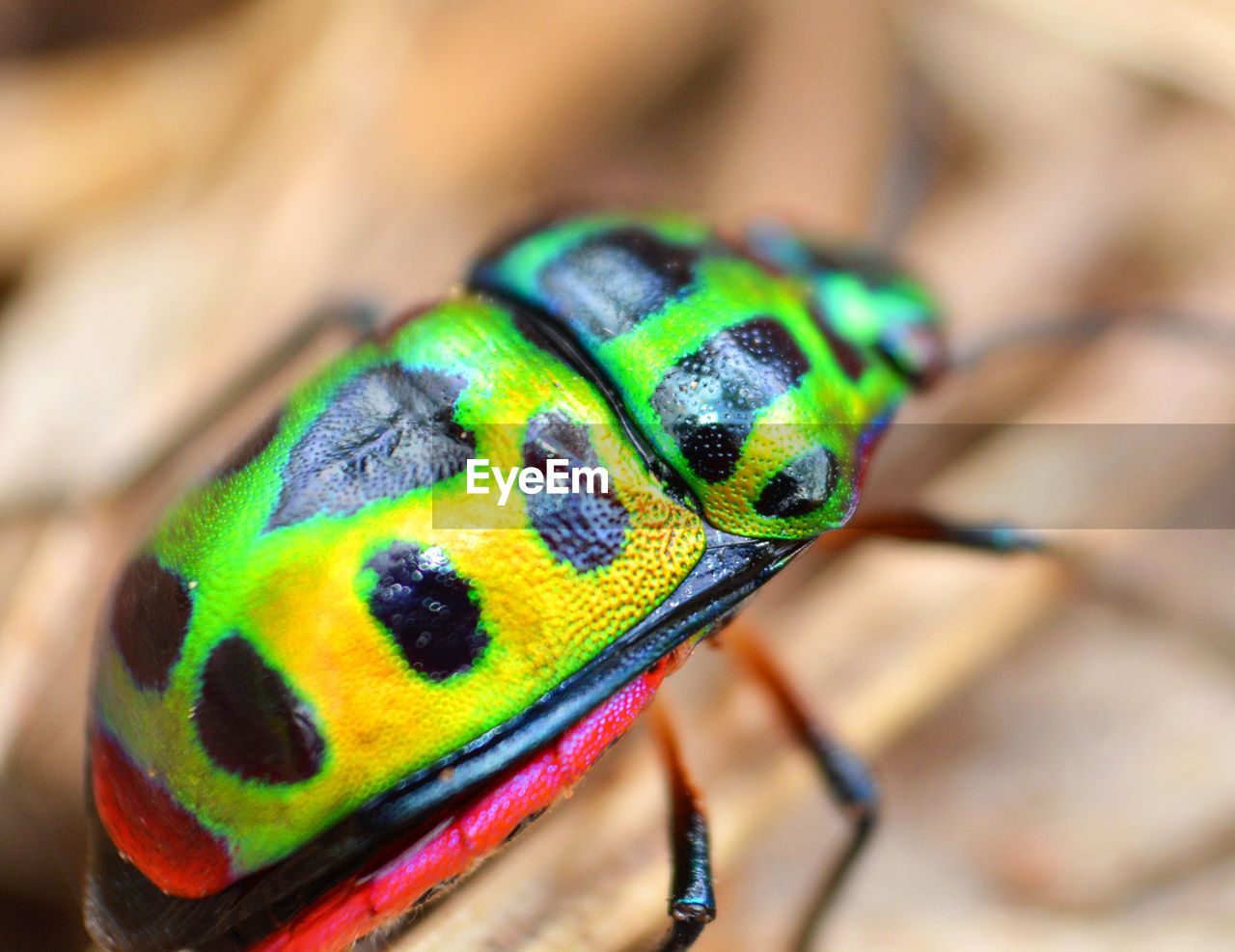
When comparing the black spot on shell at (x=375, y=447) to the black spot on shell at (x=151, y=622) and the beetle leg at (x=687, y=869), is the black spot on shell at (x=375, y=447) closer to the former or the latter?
the black spot on shell at (x=151, y=622)

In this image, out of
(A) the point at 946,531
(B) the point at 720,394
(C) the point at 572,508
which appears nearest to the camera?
(C) the point at 572,508

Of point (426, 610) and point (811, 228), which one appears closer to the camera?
point (426, 610)

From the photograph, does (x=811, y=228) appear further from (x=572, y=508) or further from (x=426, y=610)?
(x=426, y=610)

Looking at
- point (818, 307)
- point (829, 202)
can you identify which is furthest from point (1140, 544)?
point (829, 202)

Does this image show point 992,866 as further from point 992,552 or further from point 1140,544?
point 1140,544

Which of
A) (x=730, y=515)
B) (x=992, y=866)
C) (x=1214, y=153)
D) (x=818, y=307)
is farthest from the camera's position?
(x=1214, y=153)

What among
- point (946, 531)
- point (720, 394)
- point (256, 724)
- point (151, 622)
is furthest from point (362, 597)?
point (946, 531)
